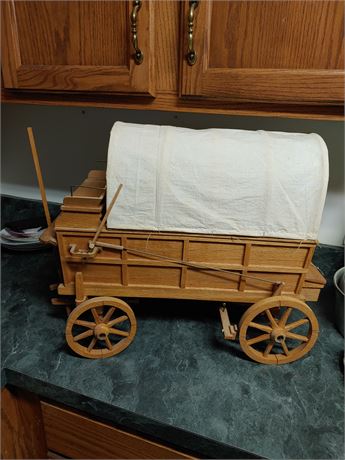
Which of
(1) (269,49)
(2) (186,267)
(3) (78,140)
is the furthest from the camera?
(3) (78,140)

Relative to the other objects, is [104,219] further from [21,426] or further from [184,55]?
[21,426]

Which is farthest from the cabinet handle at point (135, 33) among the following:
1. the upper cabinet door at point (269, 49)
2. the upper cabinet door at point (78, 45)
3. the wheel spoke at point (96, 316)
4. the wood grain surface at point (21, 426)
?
the wood grain surface at point (21, 426)

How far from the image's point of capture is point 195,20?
72cm

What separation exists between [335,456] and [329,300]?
1.90 ft

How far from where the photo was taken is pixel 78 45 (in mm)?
803

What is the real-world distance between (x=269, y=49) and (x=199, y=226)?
0.45 m

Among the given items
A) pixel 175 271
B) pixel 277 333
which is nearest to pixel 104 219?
pixel 175 271

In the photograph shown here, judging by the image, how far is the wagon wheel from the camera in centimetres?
84

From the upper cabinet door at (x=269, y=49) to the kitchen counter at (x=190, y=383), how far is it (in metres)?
0.71

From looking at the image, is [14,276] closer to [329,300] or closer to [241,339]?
[241,339]

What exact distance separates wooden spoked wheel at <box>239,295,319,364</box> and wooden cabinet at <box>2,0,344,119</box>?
50 centimetres

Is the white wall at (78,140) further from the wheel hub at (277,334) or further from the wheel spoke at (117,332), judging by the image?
the wheel spoke at (117,332)

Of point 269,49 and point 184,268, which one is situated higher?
point 269,49

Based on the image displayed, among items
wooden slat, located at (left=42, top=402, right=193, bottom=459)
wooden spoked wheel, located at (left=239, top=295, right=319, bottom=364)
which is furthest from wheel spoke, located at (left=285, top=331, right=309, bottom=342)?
wooden slat, located at (left=42, top=402, right=193, bottom=459)
